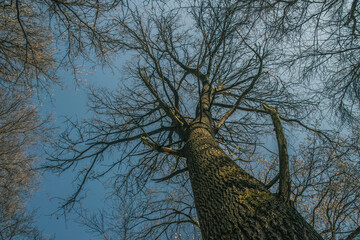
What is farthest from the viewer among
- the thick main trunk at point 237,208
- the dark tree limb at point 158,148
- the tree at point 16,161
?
the tree at point 16,161

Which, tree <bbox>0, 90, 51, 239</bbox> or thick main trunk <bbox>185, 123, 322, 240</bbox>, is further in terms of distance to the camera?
tree <bbox>0, 90, 51, 239</bbox>

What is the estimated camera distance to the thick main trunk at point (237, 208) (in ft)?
3.65

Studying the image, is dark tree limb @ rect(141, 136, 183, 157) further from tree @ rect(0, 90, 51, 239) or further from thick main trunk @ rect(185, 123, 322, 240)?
tree @ rect(0, 90, 51, 239)

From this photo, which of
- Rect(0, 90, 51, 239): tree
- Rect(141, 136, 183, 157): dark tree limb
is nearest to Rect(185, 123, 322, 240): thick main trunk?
Rect(141, 136, 183, 157): dark tree limb

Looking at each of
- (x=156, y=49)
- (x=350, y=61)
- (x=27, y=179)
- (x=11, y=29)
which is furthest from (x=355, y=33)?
(x=27, y=179)

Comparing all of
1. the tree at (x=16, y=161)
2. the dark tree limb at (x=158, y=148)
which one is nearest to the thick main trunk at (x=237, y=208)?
the dark tree limb at (x=158, y=148)

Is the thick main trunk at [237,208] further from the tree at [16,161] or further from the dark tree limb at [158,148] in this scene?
the tree at [16,161]

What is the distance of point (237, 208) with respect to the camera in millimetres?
1321

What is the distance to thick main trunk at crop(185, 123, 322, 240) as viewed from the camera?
1.11m

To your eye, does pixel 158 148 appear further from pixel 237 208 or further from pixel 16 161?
pixel 16 161

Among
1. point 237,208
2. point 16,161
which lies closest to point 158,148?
point 237,208

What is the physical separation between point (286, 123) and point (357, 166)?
1.56 metres

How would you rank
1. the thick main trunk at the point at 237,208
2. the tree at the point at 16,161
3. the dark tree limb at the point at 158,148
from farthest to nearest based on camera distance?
the tree at the point at 16,161 < the dark tree limb at the point at 158,148 < the thick main trunk at the point at 237,208

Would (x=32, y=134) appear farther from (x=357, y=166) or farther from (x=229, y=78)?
(x=357, y=166)
